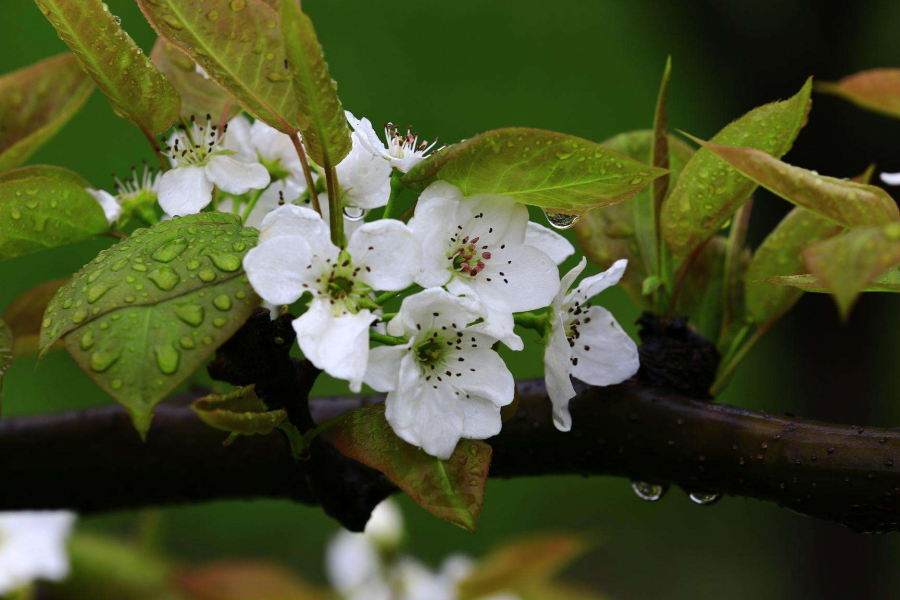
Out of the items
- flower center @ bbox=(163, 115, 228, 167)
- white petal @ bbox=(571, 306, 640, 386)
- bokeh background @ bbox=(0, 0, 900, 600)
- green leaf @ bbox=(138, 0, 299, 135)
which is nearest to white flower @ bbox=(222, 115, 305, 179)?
flower center @ bbox=(163, 115, 228, 167)

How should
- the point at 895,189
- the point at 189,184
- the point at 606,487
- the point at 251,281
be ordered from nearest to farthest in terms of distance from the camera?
the point at 251,281
the point at 189,184
the point at 895,189
the point at 606,487

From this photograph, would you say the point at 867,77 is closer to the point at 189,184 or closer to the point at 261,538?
the point at 189,184

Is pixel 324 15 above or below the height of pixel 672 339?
below

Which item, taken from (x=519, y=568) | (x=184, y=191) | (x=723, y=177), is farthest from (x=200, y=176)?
(x=519, y=568)

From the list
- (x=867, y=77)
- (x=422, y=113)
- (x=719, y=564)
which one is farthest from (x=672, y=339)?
(x=719, y=564)

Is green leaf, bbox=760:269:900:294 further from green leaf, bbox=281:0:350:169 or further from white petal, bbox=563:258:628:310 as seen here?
green leaf, bbox=281:0:350:169

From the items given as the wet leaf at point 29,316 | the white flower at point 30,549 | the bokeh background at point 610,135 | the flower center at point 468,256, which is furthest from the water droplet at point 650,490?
the bokeh background at point 610,135

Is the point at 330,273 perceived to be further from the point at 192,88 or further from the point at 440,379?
the point at 192,88
